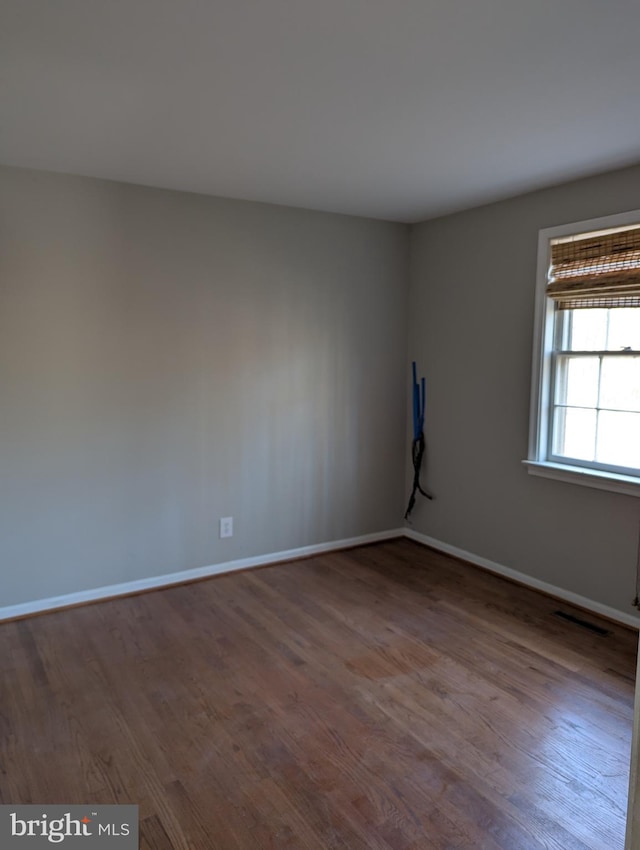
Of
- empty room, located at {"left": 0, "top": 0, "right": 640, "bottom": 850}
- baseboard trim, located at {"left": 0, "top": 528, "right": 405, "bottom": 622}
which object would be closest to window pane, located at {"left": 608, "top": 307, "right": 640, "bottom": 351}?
empty room, located at {"left": 0, "top": 0, "right": 640, "bottom": 850}

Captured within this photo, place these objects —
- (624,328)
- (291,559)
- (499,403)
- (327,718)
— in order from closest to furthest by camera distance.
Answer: (327,718) → (624,328) → (499,403) → (291,559)

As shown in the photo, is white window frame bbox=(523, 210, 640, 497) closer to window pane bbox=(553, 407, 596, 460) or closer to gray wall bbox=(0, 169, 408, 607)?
window pane bbox=(553, 407, 596, 460)

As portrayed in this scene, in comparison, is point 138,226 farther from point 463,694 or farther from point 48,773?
point 463,694

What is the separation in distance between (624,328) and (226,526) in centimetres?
263

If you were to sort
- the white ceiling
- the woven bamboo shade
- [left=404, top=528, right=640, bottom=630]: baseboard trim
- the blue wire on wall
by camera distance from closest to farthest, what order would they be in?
the white ceiling → the woven bamboo shade → [left=404, top=528, right=640, bottom=630]: baseboard trim → the blue wire on wall

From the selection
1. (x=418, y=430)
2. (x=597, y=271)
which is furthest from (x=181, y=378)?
(x=597, y=271)

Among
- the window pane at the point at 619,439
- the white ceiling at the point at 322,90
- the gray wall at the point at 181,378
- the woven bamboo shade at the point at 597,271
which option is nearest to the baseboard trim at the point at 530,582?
the gray wall at the point at 181,378

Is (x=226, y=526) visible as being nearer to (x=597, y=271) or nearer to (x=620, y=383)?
(x=620, y=383)

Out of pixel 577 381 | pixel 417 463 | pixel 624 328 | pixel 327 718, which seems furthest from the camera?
pixel 417 463

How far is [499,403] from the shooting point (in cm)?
380

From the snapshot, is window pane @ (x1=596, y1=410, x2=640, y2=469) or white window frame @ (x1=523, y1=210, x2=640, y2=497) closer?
window pane @ (x1=596, y1=410, x2=640, y2=469)

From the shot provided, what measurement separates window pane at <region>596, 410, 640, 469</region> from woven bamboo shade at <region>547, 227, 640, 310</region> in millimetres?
602

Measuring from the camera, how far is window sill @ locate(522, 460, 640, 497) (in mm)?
3061

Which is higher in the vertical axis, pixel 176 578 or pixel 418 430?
pixel 418 430
